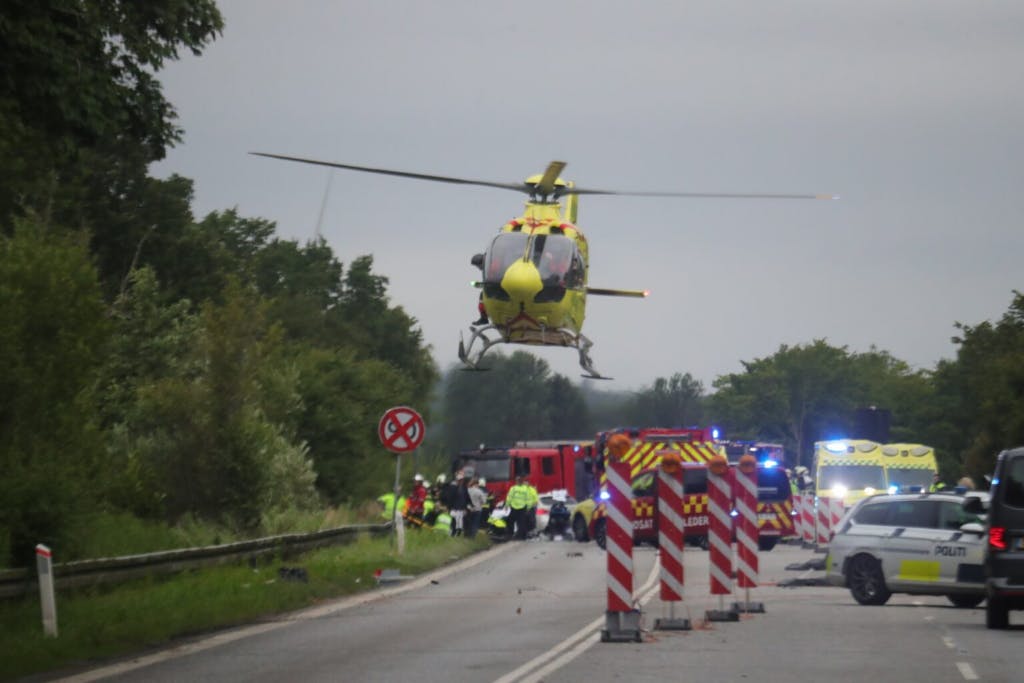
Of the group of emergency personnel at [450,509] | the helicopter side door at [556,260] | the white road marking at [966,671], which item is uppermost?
the helicopter side door at [556,260]

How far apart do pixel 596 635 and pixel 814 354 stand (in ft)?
474

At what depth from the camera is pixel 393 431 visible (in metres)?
31.8

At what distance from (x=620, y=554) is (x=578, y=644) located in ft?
4.09

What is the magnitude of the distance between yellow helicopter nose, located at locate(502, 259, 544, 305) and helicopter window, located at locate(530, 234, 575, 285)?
0.14 m

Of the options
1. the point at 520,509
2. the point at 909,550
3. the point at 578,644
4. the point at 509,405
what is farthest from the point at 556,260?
the point at 509,405

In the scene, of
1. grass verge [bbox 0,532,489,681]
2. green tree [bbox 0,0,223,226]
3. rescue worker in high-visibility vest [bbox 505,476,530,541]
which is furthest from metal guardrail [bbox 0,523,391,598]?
rescue worker in high-visibility vest [bbox 505,476,530,541]

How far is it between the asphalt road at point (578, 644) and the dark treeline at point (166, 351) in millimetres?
3908

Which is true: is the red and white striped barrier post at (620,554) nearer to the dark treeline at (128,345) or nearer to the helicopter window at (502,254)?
the dark treeline at (128,345)

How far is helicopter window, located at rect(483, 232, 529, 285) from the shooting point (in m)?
33.2

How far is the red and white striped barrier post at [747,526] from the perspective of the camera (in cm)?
2264

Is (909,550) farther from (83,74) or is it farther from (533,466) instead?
(533,466)

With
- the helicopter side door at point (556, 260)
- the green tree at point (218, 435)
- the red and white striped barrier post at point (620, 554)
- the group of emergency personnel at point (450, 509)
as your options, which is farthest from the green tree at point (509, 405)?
the red and white striped barrier post at point (620, 554)

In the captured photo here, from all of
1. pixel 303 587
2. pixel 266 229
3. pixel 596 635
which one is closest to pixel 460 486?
pixel 303 587

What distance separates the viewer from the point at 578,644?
58.9 feet
